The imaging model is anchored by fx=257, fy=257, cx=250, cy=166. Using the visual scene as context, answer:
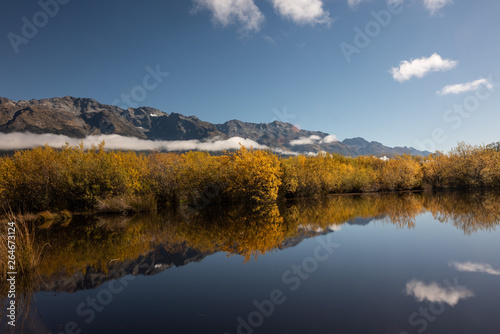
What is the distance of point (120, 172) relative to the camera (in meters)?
28.5

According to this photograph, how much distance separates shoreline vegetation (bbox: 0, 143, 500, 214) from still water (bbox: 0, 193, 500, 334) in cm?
1429

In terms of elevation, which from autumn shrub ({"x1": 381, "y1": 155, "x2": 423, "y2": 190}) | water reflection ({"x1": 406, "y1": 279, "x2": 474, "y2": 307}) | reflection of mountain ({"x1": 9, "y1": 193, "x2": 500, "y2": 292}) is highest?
autumn shrub ({"x1": 381, "y1": 155, "x2": 423, "y2": 190})

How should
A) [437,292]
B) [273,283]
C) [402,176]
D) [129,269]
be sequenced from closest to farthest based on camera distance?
[437,292]
[273,283]
[129,269]
[402,176]

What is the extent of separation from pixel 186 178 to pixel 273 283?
1144 inches

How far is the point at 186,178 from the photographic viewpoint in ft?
117

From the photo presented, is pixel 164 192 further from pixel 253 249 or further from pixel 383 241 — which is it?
pixel 383 241

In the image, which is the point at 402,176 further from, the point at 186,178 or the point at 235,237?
the point at 235,237

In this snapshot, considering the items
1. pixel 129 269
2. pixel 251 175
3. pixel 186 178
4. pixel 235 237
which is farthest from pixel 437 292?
pixel 186 178

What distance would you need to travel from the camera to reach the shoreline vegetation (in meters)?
27.4

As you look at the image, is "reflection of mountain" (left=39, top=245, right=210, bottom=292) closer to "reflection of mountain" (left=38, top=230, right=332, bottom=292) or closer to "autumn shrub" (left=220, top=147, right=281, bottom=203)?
"reflection of mountain" (left=38, top=230, right=332, bottom=292)

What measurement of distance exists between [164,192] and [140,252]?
81.3 ft

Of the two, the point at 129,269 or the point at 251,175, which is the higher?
the point at 251,175

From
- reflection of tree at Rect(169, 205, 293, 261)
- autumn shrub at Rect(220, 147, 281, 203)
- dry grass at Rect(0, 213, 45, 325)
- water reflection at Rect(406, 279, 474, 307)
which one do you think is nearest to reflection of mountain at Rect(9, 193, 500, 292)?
reflection of tree at Rect(169, 205, 293, 261)

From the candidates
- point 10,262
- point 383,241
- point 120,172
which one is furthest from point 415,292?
point 120,172
